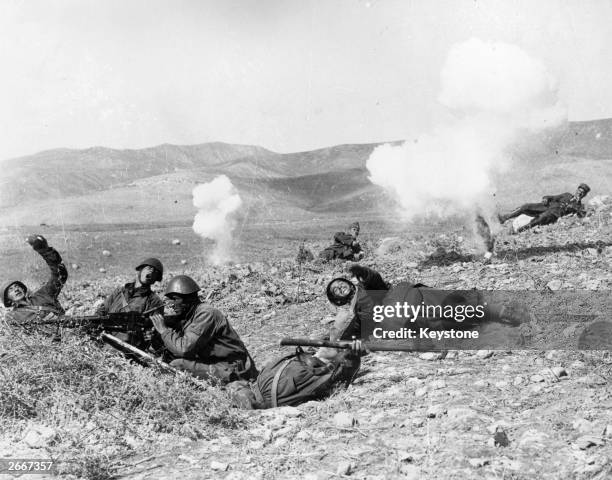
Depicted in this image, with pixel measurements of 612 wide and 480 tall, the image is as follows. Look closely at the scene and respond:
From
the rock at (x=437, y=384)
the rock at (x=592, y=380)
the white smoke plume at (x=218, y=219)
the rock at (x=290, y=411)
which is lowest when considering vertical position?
the rock at (x=290, y=411)

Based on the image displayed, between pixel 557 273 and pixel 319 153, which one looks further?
pixel 319 153

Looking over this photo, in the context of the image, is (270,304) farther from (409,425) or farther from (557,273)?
(409,425)

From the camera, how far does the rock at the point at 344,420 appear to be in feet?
14.7

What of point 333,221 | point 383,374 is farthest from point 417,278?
point 333,221

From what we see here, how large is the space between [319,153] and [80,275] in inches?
2686

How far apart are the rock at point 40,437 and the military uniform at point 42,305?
1152 millimetres

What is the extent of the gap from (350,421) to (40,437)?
2111mm

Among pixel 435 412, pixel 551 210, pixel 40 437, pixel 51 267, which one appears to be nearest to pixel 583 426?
pixel 435 412

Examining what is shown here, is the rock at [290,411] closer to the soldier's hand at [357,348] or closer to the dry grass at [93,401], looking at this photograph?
the dry grass at [93,401]

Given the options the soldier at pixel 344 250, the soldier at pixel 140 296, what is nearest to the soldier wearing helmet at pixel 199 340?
the soldier at pixel 140 296

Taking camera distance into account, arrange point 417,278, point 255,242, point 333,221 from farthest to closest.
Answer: point 333,221 < point 255,242 < point 417,278

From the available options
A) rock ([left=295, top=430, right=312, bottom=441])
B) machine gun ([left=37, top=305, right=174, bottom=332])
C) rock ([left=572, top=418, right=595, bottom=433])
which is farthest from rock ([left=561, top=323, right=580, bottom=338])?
machine gun ([left=37, top=305, right=174, bottom=332])

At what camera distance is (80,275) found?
59.9 ft

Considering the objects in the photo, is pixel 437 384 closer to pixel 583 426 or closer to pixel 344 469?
pixel 583 426
